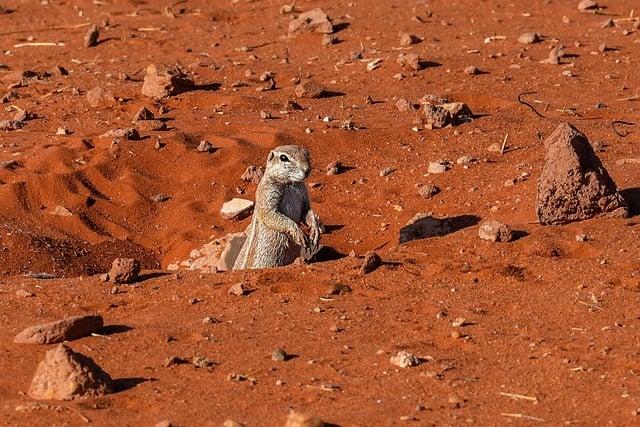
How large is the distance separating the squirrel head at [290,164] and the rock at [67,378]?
3074mm

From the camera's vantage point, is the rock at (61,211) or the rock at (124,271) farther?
the rock at (61,211)

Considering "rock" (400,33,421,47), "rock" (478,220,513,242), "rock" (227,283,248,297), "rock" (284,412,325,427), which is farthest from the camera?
"rock" (400,33,421,47)

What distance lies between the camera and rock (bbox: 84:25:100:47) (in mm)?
14984

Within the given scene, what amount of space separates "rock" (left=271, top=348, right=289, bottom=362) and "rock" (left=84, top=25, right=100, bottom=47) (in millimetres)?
8818

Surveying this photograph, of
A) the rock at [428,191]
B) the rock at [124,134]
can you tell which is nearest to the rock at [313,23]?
the rock at [124,134]

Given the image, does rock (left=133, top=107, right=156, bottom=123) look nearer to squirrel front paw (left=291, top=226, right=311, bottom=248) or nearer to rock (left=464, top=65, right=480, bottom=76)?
rock (left=464, top=65, right=480, bottom=76)

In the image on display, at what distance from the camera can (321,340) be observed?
720 cm

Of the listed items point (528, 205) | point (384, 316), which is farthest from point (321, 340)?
point (528, 205)

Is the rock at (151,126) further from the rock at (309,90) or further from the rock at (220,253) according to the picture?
the rock at (220,253)

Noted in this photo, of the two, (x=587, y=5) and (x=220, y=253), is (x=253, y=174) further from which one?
(x=587, y=5)

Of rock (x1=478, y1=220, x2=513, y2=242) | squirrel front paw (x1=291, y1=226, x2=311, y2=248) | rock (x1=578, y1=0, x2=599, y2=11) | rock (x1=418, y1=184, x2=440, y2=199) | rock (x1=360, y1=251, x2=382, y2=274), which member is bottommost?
rock (x1=578, y1=0, x2=599, y2=11)

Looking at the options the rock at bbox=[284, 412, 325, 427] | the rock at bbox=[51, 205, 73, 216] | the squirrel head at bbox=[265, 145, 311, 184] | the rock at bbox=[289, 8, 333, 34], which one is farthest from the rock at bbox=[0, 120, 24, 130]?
the rock at bbox=[284, 412, 325, 427]

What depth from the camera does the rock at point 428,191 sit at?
413 inches

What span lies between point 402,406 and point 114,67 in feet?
28.4
